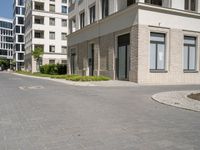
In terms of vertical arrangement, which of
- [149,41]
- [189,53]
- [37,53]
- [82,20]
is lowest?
[189,53]

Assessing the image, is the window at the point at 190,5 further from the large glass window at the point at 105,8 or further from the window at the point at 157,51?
the large glass window at the point at 105,8

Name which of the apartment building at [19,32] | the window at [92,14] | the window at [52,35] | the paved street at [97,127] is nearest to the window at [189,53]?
Result: the window at [92,14]

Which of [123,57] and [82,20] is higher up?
[82,20]

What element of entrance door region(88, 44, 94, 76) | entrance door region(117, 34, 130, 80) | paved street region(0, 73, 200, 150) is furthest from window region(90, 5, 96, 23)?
paved street region(0, 73, 200, 150)

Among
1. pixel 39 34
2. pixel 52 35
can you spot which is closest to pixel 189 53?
pixel 52 35

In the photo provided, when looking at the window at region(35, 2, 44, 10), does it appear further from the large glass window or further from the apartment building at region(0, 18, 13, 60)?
the apartment building at region(0, 18, 13, 60)

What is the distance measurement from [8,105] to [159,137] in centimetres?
590

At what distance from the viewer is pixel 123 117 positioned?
25.9 feet

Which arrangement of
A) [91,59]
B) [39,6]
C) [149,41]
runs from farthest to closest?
[39,6] < [91,59] < [149,41]

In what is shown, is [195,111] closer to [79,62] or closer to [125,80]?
[125,80]

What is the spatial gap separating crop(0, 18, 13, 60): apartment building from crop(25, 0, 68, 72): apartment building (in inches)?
2736

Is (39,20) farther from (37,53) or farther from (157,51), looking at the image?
(157,51)

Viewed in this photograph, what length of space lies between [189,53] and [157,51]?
3.52 metres

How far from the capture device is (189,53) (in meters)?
24.1
